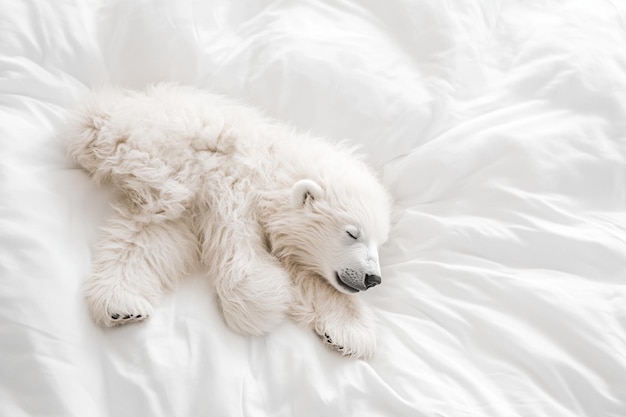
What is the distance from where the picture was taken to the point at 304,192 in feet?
3.52

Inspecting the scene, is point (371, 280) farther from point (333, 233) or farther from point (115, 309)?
point (115, 309)

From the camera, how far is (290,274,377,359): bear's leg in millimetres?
999

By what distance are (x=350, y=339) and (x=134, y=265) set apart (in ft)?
1.21

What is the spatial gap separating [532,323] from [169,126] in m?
0.71

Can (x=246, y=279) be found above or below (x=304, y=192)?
below

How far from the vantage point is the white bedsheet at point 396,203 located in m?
0.91

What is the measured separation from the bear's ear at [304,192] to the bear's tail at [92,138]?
12.7 inches

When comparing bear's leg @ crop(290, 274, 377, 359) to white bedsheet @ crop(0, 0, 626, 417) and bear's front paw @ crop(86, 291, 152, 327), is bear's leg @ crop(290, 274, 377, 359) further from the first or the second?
bear's front paw @ crop(86, 291, 152, 327)

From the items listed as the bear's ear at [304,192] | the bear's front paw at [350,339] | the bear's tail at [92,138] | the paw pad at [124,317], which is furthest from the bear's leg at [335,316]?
the bear's tail at [92,138]

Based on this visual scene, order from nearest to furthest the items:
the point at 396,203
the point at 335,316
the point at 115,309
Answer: the point at 115,309
the point at 335,316
the point at 396,203

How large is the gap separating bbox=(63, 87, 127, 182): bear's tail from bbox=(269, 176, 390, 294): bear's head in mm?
317

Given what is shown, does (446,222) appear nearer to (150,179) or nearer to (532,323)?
(532,323)

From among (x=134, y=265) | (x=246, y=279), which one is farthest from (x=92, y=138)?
(x=246, y=279)

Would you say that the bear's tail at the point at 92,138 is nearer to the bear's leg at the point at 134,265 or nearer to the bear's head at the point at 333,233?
the bear's leg at the point at 134,265
